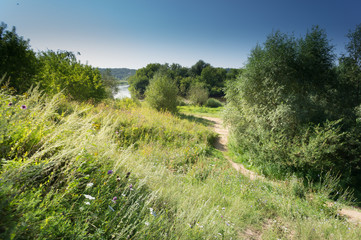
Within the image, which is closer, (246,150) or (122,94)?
(246,150)

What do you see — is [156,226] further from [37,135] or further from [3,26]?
[3,26]

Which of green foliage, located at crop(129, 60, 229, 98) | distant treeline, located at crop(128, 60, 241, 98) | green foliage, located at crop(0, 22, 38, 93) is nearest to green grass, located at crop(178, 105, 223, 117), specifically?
green foliage, located at crop(0, 22, 38, 93)

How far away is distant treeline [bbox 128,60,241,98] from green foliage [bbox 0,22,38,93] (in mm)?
33926

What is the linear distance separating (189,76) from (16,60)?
170ft

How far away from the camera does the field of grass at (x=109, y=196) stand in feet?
4.99

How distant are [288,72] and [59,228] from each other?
962cm

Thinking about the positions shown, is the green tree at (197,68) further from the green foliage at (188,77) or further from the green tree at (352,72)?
the green tree at (352,72)

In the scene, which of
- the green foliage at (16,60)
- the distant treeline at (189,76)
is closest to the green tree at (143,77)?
the distant treeline at (189,76)

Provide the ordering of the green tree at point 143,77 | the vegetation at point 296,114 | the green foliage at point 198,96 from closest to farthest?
1. the vegetation at point 296,114
2. the green foliage at point 198,96
3. the green tree at point 143,77

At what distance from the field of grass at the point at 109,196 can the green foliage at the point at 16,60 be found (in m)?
6.21

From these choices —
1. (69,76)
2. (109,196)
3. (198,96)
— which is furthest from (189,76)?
(109,196)

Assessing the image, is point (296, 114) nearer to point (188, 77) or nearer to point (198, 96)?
point (198, 96)

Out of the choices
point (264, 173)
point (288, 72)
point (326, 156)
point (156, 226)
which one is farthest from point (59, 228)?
point (288, 72)

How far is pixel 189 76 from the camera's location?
5728 cm
